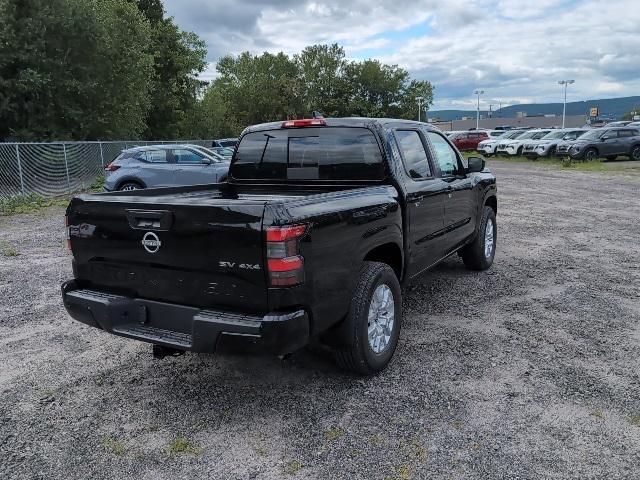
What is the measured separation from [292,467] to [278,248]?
1.22 meters

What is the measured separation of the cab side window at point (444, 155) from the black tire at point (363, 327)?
6.38 feet

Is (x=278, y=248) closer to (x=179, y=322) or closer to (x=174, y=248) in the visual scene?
(x=174, y=248)

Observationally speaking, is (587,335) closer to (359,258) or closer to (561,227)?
(359,258)

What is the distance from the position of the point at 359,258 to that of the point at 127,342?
2.38 meters

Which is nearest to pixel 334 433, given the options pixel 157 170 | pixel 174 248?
pixel 174 248

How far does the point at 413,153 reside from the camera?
5000 millimetres

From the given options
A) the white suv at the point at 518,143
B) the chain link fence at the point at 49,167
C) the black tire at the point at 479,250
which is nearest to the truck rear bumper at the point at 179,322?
the black tire at the point at 479,250

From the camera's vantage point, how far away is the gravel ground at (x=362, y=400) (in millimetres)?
2998

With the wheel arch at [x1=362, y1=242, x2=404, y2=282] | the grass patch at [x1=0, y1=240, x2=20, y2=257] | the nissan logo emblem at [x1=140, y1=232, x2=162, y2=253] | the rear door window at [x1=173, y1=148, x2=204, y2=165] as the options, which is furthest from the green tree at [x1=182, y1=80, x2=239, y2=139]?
the nissan logo emblem at [x1=140, y1=232, x2=162, y2=253]

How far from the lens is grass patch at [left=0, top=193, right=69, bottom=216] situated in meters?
14.3

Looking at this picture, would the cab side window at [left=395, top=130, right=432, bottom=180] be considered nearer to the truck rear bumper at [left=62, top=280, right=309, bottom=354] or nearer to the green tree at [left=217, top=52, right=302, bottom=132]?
the truck rear bumper at [left=62, top=280, right=309, bottom=354]

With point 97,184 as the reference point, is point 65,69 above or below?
above

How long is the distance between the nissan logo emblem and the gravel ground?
1.12 meters

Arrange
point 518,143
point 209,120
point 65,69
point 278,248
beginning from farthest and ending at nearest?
point 209,120 → point 518,143 → point 65,69 → point 278,248
